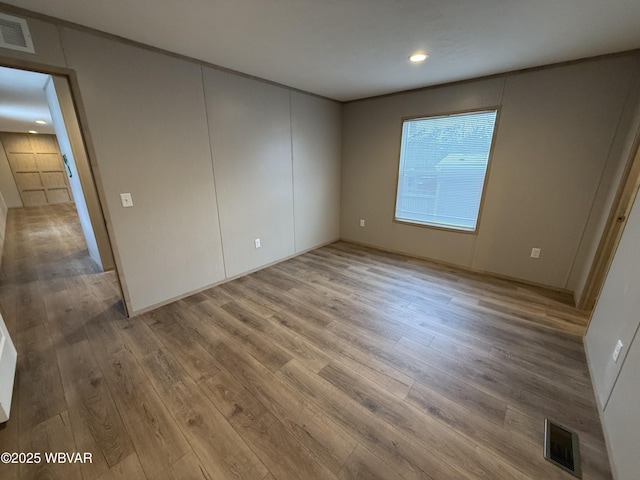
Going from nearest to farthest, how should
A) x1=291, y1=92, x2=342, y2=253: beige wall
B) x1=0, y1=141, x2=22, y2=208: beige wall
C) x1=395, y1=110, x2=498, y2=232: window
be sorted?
x1=395, y1=110, x2=498, y2=232: window < x1=291, y1=92, x2=342, y2=253: beige wall < x1=0, y1=141, x2=22, y2=208: beige wall

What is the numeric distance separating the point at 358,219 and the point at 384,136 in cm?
148

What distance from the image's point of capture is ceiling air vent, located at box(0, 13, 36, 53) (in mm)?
1610

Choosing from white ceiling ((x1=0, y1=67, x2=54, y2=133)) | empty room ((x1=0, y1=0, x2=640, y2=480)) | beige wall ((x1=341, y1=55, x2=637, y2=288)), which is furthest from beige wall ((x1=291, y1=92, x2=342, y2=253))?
white ceiling ((x1=0, y1=67, x2=54, y2=133))

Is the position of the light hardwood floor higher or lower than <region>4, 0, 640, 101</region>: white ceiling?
lower

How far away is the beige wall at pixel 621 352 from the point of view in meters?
1.17

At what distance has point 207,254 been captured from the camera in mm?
2996

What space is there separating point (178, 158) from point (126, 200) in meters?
0.64

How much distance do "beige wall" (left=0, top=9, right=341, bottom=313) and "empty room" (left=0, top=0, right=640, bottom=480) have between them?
2 cm

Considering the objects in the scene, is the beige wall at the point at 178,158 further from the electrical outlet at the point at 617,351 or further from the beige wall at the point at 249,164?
the electrical outlet at the point at 617,351

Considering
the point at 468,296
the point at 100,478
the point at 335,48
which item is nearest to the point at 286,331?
the point at 100,478

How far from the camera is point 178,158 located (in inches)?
100

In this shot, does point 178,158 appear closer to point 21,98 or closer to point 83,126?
point 83,126

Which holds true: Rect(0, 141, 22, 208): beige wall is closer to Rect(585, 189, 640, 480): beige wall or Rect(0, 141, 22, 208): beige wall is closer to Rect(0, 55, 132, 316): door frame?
Rect(0, 55, 132, 316): door frame

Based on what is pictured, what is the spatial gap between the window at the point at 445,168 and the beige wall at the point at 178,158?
170cm
